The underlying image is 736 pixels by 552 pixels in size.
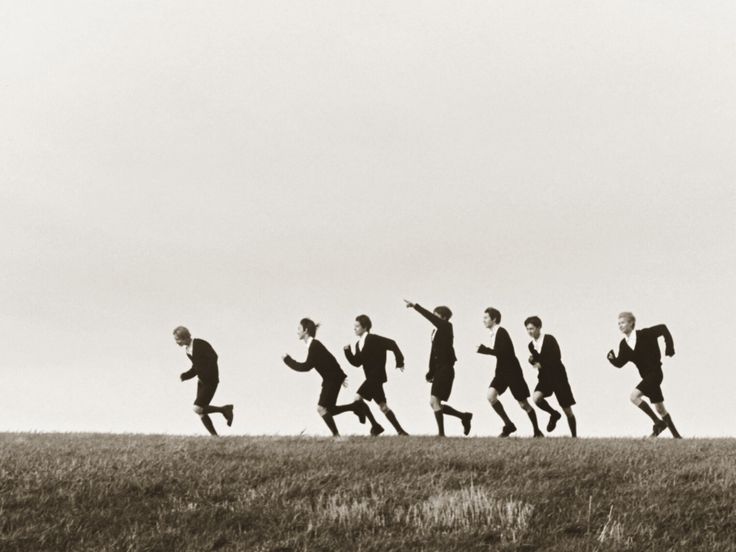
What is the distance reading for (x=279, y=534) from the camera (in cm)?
A: 925

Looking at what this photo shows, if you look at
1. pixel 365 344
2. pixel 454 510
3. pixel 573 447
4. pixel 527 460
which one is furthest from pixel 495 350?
pixel 454 510

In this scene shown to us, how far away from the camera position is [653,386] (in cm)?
1652

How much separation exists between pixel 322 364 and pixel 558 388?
4.76 m

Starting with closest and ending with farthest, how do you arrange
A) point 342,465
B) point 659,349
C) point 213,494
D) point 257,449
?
point 213,494 → point 342,465 → point 257,449 → point 659,349

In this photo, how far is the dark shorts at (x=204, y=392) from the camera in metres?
17.8

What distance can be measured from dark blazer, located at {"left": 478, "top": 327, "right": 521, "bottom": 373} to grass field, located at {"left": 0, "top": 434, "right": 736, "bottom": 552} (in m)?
3.57

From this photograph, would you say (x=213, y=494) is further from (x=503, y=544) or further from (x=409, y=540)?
(x=503, y=544)

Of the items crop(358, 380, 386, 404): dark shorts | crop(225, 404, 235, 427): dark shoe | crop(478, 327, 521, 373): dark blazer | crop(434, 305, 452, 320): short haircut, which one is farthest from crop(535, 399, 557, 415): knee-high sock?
crop(225, 404, 235, 427): dark shoe

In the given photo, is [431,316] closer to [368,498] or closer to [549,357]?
[549,357]

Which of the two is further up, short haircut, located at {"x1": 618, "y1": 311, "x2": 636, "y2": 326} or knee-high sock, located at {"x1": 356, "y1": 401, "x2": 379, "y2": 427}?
short haircut, located at {"x1": 618, "y1": 311, "x2": 636, "y2": 326}

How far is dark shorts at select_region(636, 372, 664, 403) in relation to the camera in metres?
16.5

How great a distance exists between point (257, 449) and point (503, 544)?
5.37m

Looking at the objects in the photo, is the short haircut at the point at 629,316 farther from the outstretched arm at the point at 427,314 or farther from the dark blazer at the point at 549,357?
the outstretched arm at the point at 427,314

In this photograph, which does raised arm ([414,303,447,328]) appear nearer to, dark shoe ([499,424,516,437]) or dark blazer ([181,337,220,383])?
dark shoe ([499,424,516,437])
